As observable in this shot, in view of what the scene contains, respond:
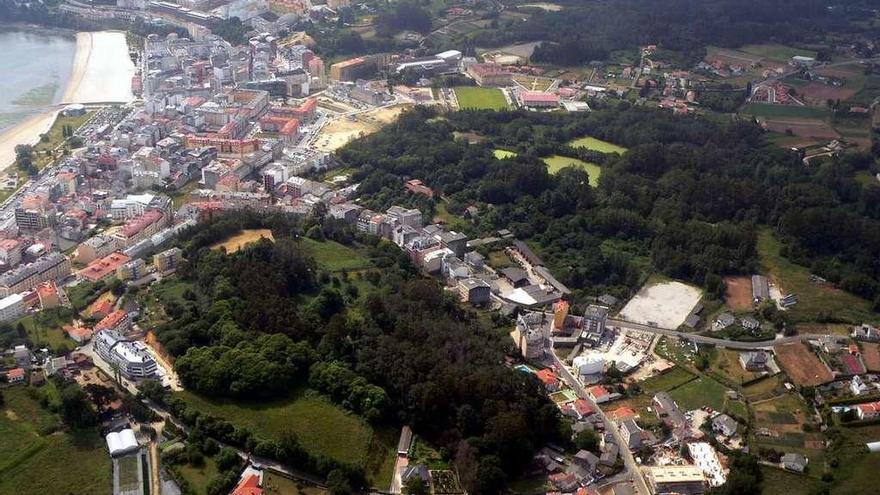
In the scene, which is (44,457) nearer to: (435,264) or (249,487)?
(249,487)

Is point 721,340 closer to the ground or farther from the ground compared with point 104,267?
farther from the ground

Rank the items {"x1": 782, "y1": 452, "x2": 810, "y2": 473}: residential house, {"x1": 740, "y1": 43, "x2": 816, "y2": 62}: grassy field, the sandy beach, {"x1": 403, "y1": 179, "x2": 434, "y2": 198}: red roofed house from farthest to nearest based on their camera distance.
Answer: {"x1": 740, "y1": 43, "x2": 816, "y2": 62}: grassy field
the sandy beach
{"x1": 403, "y1": 179, "x2": 434, "y2": 198}: red roofed house
{"x1": 782, "y1": 452, "x2": 810, "y2": 473}: residential house

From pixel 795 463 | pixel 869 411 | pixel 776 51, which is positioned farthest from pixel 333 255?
pixel 776 51

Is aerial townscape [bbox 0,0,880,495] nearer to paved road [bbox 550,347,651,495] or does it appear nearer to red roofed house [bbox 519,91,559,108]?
paved road [bbox 550,347,651,495]

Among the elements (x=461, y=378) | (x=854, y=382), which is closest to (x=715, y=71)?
(x=854, y=382)

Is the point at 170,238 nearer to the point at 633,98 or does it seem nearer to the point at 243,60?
the point at 243,60

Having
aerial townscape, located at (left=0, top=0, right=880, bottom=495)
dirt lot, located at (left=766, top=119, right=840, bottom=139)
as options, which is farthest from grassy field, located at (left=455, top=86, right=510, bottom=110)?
dirt lot, located at (left=766, top=119, right=840, bottom=139)
